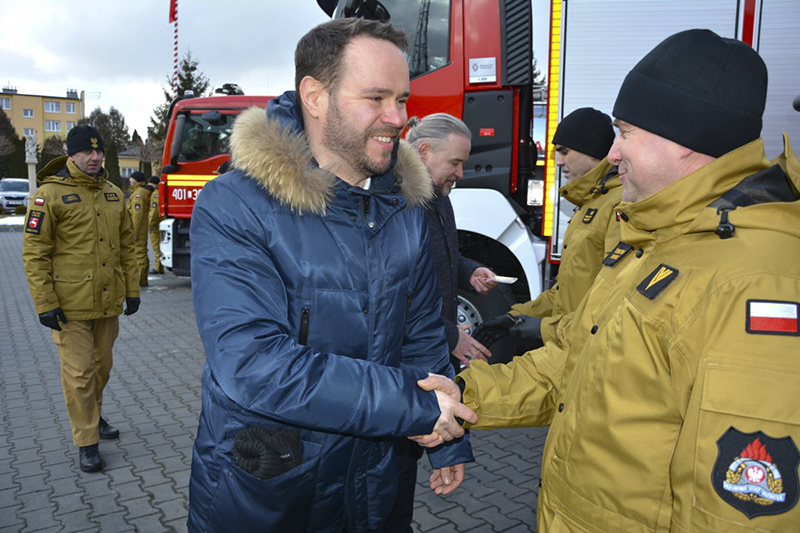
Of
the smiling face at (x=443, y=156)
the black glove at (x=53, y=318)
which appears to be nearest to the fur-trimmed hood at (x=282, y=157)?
the smiling face at (x=443, y=156)

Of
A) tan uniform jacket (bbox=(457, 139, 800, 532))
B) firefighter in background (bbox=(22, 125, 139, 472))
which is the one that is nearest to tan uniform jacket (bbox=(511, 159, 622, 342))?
tan uniform jacket (bbox=(457, 139, 800, 532))

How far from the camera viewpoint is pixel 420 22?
16.9 feet

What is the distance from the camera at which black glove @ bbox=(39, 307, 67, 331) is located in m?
3.98

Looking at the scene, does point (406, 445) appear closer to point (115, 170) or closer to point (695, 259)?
point (695, 259)

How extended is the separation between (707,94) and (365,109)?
869mm

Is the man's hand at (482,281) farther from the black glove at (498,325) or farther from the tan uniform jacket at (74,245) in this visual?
the tan uniform jacket at (74,245)

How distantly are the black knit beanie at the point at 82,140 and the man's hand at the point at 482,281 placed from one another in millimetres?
2655

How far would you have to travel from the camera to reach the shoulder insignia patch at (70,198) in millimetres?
4199

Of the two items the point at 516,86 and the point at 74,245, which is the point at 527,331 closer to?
the point at 516,86

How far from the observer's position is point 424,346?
2086 mm

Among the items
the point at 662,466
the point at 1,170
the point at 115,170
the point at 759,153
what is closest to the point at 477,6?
the point at 759,153

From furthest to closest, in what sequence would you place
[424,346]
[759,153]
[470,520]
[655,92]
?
[470,520]
[424,346]
[655,92]
[759,153]

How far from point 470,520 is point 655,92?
2.64 m

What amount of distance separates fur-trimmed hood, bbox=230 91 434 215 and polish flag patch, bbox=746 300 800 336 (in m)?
1.04
